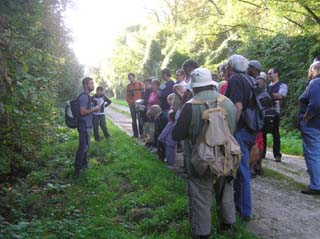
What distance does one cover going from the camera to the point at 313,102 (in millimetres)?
6230

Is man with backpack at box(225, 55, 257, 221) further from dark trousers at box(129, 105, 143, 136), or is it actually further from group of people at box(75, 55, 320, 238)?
dark trousers at box(129, 105, 143, 136)

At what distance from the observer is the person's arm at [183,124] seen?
174 inches

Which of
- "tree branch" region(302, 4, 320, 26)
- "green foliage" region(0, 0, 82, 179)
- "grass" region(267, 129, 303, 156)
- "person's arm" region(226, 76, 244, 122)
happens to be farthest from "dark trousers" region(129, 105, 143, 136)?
"person's arm" region(226, 76, 244, 122)

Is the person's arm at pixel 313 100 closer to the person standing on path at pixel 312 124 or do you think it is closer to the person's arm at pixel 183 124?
the person standing on path at pixel 312 124

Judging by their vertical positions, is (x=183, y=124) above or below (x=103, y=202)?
above

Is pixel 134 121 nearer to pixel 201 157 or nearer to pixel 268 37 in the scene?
pixel 268 37

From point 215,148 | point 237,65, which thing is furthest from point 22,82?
point 237,65

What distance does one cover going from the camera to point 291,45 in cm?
1484

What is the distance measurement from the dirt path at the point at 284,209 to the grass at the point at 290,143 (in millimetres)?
2344

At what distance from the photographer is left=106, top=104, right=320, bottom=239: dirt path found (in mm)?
4888

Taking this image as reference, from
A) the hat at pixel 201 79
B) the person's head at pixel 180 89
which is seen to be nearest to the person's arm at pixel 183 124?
the hat at pixel 201 79

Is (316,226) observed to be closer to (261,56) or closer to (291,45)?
(291,45)

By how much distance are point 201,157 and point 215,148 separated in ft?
0.64

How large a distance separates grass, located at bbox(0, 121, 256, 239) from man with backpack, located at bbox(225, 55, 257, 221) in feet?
1.49
